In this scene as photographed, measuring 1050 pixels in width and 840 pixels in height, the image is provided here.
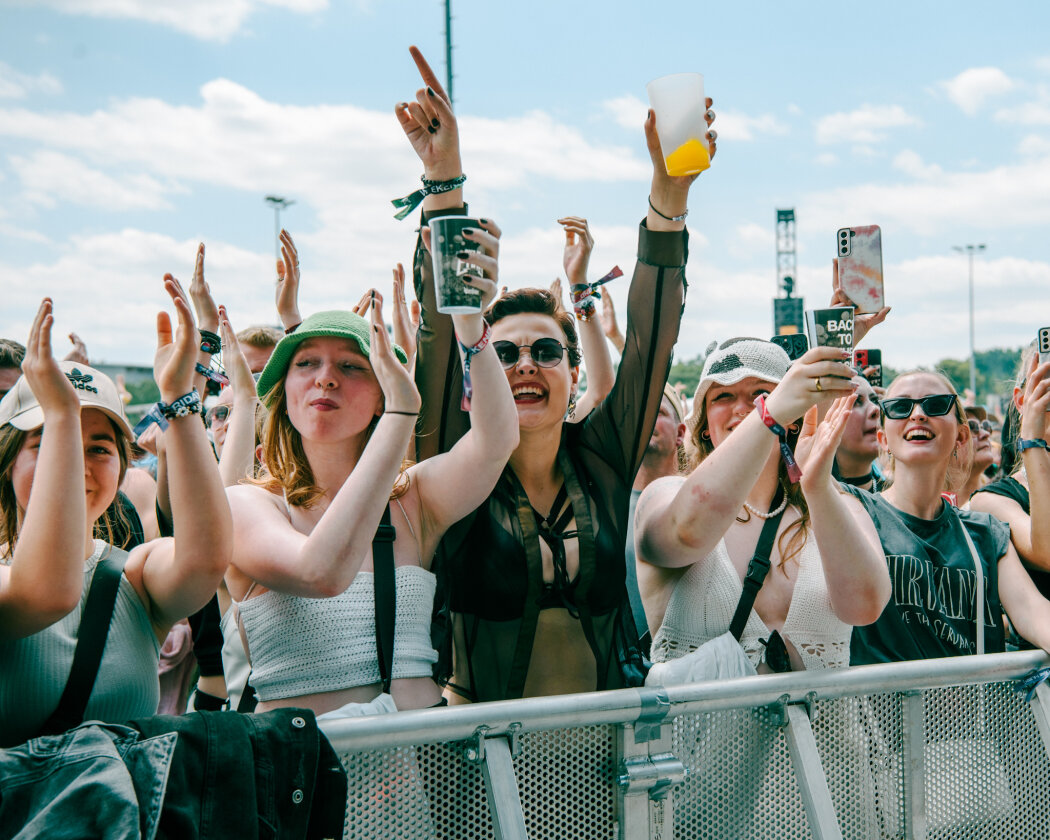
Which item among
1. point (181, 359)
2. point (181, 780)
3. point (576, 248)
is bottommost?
point (181, 780)

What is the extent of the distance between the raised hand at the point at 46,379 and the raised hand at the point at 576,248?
1902 mm

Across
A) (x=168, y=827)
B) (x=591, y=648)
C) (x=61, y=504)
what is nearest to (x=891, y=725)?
(x=591, y=648)

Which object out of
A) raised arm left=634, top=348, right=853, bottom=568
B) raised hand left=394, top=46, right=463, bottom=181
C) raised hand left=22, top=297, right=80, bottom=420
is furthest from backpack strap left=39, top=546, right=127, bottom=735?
raised arm left=634, top=348, right=853, bottom=568

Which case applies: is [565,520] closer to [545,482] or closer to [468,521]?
[545,482]

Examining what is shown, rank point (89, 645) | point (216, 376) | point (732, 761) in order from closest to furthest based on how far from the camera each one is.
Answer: point (89, 645) → point (732, 761) → point (216, 376)

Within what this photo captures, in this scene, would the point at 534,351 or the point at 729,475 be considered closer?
the point at 729,475

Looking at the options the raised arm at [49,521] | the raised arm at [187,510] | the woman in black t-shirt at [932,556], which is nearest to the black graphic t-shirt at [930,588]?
the woman in black t-shirt at [932,556]

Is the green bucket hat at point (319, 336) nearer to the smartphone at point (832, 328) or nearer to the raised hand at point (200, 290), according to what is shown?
the raised hand at point (200, 290)

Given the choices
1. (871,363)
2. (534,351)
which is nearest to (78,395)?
(534,351)

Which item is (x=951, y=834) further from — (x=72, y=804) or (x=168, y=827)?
(x=72, y=804)

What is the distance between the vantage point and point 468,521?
8.27ft

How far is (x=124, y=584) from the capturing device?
6.82 ft

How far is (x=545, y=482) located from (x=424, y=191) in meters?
0.92

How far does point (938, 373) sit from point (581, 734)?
7.60 ft
